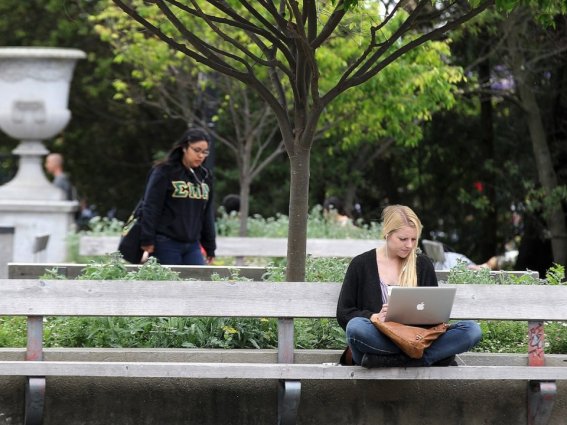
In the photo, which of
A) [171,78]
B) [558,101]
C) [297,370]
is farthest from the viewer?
[558,101]

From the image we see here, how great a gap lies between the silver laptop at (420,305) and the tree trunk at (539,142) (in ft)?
45.0

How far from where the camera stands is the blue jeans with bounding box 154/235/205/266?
10.7 metres

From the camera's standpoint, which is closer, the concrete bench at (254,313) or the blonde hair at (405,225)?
the concrete bench at (254,313)

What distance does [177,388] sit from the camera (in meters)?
7.77

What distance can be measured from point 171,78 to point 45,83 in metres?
2.41

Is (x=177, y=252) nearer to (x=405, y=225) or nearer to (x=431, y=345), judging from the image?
(x=405, y=225)

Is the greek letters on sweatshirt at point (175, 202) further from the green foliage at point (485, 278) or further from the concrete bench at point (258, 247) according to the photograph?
the concrete bench at point (258, 247)

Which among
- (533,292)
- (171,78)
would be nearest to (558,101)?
(171,78)

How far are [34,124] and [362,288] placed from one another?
12477mm

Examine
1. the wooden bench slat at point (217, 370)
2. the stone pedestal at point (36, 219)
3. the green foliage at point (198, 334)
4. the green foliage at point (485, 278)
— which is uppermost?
the stone pedestal at point (36, 219)

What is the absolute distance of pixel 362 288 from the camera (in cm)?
768

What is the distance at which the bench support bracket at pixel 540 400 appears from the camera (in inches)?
304

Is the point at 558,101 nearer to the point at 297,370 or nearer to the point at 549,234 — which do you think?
the point at 549,234

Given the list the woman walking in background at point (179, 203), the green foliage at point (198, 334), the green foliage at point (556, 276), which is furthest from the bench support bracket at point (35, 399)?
the green foliage at point (556, 276)
